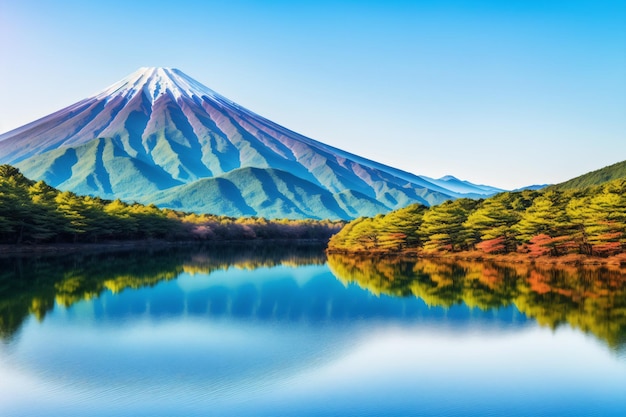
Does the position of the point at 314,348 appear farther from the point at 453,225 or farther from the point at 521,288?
the point at 453,225

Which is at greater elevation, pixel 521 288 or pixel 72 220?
pixel 72 220

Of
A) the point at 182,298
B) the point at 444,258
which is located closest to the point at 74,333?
the point at 182,298

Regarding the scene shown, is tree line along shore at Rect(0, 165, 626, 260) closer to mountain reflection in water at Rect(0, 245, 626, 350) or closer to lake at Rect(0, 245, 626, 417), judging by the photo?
mountain reflection in water at Rect(0, 245, 626, 350)

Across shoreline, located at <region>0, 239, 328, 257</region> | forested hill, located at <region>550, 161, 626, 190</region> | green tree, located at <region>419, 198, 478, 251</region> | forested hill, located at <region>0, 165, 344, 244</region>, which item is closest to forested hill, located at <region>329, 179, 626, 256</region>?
green tree, located at <region>419, 198, 478, 251</region>

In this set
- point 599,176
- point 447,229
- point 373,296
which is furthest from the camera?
point 599,176

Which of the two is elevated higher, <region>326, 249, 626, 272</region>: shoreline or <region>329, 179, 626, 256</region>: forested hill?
<region>329, 179, 626, 256</region>: forested hill

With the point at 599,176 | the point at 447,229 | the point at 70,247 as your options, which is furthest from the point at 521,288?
the point at 599,176
